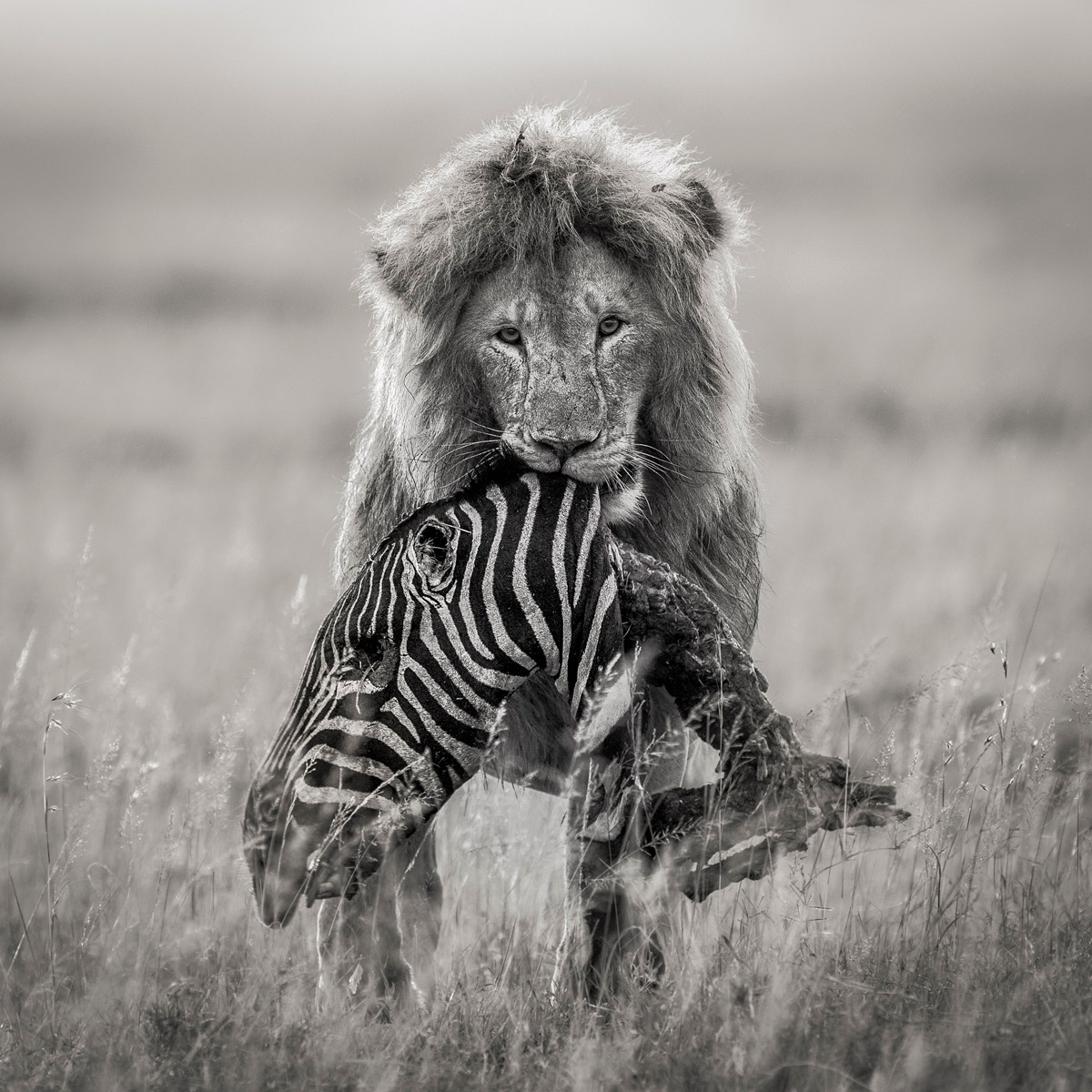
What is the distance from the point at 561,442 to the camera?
369 cm

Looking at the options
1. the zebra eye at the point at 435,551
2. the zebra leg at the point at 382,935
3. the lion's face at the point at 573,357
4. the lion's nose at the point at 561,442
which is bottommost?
the zebra leg at the point at 382,935

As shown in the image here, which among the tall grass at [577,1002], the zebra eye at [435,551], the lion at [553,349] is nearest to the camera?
the tall grass at [577,1002]

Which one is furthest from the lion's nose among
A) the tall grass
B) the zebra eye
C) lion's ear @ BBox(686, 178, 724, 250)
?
lion's ear @ BBox(686, 178, 724, 250)

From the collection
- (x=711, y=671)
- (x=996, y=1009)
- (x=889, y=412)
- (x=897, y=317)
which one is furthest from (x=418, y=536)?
(x=897, y=317)

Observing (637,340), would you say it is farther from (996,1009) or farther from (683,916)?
(996,1009)

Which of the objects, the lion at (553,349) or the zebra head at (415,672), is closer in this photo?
the zebra head at (415,672)

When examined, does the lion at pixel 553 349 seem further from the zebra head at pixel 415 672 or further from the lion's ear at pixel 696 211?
the zebra head at pixel 415 672

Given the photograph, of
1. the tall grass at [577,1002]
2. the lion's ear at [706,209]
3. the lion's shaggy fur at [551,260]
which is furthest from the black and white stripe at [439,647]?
the lion's ear at [706,209]

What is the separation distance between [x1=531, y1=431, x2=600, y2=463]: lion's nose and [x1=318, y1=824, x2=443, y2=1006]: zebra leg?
3.71 feet

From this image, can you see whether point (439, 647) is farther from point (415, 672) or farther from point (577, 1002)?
point (577, 1002)

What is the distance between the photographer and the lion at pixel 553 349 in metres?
4.00

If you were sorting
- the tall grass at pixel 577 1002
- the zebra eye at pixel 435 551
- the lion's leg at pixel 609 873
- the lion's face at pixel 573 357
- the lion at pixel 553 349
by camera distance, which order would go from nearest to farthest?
1. the tall grass at pixel 577 1002
2. the zebra eye at pixel 435 551
3. the lion's leg at pixel 609 873
4. the lion's face at pixel 573 357
5. the lion at pixel 553 349

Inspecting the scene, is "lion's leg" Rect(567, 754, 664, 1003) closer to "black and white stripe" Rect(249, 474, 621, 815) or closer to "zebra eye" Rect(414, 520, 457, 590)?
"black and white stripe" Rect(249, 474, 621, 815)

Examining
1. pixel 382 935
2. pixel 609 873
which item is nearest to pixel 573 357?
pixel 609 873
